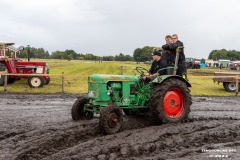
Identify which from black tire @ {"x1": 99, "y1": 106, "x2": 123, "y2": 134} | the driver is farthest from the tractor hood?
the driver

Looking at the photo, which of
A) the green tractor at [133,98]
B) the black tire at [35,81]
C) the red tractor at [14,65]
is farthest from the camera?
the red tractor at [14,65]

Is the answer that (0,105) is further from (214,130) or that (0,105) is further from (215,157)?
(215,157)

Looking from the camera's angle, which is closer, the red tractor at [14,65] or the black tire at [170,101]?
the black tire at [170,101]

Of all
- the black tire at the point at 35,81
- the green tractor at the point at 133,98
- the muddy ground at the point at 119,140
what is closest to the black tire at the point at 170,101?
the green tractor at the point at 133,98

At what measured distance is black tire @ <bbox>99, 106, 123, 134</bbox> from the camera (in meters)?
6.01

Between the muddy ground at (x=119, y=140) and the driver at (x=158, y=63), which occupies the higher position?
the driver at (x=158, y=63)

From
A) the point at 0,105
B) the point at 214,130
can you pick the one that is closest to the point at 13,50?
the point at 0,105

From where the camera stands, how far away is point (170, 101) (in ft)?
23.9

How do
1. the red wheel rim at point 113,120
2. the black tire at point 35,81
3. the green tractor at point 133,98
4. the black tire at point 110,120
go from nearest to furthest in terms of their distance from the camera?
1. the black tire at point 110,120
2. the red wheel rim at point 113,120
3. the green tractor at point 133,98
4. the black tire at point 35,81

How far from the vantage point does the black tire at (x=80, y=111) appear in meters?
7.30

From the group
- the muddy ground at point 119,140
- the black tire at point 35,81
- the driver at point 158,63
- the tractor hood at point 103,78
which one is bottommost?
the muddy ground at point 119,140

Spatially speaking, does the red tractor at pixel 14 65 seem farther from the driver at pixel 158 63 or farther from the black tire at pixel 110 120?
the black tire at pixel 110 120

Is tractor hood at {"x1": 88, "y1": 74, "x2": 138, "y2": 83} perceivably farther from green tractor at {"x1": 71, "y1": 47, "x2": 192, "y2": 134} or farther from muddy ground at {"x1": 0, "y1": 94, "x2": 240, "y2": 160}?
muddy ground at {"x1": 0, "y1": 94, "x2": 240, "y2": 160}

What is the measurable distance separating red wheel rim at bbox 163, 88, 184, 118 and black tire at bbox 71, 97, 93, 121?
1840mm
